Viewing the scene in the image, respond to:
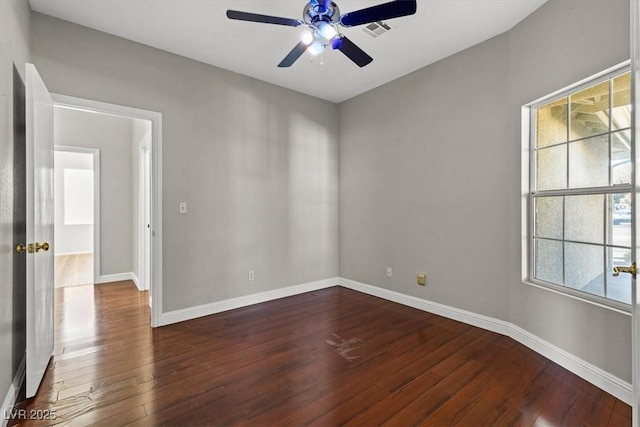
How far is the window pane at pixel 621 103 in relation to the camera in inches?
80.7

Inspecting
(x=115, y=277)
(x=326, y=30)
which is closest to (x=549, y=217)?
(x=326, y=30)

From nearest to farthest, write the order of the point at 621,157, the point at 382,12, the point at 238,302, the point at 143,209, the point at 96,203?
the point at 382,12 < the point at 621,157 < the point at 238,302 < the point at 143,209 < the point at 96,203

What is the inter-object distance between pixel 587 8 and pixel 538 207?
1.50 m

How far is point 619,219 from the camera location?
2104mm

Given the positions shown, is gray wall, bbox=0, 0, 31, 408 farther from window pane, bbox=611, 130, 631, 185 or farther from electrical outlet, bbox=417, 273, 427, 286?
window pane, bbox=611, 130, 631, 185

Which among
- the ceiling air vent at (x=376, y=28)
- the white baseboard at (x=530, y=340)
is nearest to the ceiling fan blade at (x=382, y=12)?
the ceiling air vent at (x=376, y=28)

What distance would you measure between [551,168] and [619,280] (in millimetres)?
976

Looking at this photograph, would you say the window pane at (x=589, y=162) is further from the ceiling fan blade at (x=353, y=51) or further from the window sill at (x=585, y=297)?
the ceiling fan blade at (x=353, y=51)

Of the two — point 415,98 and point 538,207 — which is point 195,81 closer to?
point 415,98

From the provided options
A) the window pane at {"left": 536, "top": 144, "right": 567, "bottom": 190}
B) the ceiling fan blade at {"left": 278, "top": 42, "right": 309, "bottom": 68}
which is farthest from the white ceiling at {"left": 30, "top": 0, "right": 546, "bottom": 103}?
the window pane at {"left": 536, "top": 144, "right": 567, "bottom": 190}

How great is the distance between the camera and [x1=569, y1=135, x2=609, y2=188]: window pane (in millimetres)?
2172

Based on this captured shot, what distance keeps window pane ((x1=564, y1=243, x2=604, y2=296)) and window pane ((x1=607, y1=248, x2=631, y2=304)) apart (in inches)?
1.9

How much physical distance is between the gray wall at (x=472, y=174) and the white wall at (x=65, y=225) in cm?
754

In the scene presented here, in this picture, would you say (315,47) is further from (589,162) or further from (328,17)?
(589,162)
